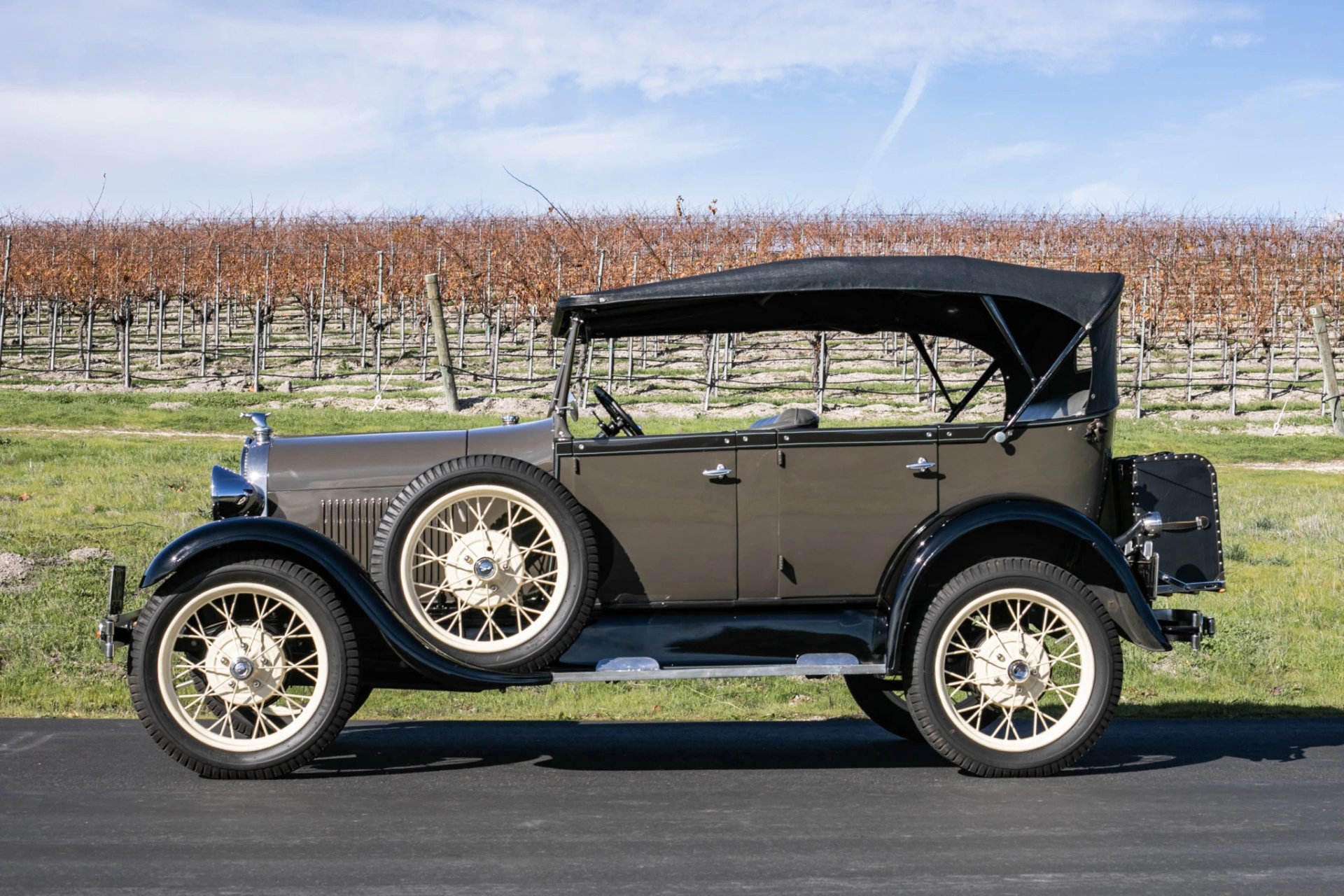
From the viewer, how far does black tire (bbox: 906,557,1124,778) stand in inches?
216

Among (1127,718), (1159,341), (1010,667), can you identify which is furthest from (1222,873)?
(1159,341)

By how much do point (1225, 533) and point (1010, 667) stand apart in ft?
28.5

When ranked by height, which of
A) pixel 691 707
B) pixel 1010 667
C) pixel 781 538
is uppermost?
pixel 781 538

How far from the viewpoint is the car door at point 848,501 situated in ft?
18.9

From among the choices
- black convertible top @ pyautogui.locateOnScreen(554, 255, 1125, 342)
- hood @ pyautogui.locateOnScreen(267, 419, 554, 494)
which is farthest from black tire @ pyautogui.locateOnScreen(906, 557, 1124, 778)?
hood @ pyautogui.locateOnScreen(267, 419, 554, 494)

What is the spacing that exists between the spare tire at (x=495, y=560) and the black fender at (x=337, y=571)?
0.24ft

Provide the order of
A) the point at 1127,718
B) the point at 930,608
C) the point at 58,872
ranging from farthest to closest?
1. the point at 1127,718
2. the point at 930,608
3. the point at 58,872

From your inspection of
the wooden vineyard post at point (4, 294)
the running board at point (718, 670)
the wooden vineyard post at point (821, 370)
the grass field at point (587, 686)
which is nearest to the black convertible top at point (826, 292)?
the running board at point (718, 670)

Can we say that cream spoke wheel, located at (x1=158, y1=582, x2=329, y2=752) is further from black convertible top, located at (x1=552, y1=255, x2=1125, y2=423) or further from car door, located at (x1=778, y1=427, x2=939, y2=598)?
car door, located at (x1=778, y1=427, x2=939, y2=598)

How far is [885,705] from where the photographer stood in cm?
660

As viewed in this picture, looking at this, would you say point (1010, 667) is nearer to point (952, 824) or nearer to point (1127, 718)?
point (952, 824)

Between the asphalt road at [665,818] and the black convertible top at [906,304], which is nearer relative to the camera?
the asphalt road at [665,818]

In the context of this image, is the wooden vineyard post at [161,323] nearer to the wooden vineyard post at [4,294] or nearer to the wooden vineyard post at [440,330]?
the wooden vineyard post at [4,294]

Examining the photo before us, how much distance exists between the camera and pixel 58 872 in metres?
4.05
